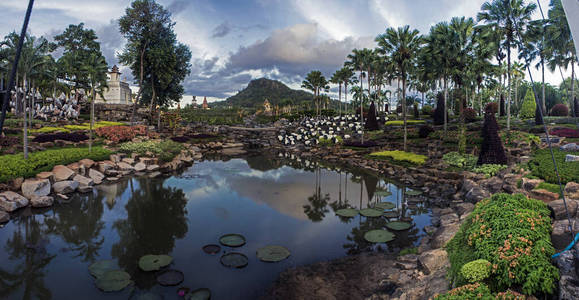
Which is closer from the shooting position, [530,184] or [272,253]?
[272,253]

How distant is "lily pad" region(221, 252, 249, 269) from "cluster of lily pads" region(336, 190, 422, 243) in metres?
5.06

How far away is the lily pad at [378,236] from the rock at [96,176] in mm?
18263

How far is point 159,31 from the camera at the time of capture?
40.7 meters

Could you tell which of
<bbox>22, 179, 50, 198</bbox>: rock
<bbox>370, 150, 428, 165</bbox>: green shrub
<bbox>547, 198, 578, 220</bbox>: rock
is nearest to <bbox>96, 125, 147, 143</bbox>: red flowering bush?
<bbox>22, 179, 50, 198</bbox>: rock

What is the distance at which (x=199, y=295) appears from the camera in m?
7.70

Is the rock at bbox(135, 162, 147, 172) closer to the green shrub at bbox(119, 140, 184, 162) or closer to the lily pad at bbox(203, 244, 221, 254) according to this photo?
the green shrub at bbox(119, 140, 184, 162)

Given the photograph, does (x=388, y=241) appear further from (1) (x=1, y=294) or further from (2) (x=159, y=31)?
(2) (x=159, y=31)

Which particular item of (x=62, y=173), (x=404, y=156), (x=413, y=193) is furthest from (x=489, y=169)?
(x=62, y=173)

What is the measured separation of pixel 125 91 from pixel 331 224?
61622mm

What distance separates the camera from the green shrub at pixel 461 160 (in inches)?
886

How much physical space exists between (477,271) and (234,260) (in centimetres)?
702

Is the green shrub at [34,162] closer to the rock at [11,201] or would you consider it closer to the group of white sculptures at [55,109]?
the rock at [11,201]

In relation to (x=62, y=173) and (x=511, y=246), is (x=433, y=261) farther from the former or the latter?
(x=62, y=173)

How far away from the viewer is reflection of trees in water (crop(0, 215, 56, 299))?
786cm
